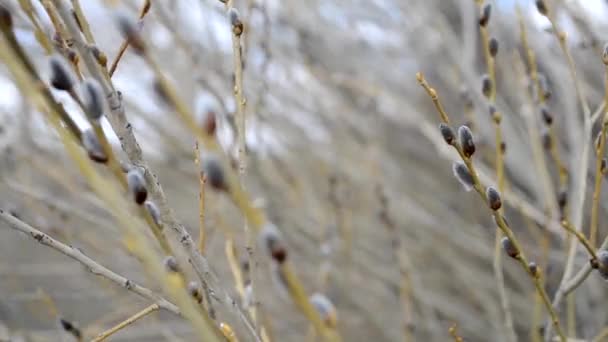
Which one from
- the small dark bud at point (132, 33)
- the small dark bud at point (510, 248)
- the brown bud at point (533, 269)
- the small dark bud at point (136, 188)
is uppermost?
the small dark bud at point (132, 33)

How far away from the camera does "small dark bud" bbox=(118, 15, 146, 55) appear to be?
492 millimetres

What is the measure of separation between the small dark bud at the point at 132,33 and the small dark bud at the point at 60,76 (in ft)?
0.23

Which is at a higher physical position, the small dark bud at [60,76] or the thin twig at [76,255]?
the small dark bud at [60,76]

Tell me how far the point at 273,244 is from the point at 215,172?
62 millimetres

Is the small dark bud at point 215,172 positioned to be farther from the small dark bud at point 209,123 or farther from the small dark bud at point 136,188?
the small dark bud at point 136,188

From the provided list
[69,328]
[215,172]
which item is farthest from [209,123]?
[69,328]

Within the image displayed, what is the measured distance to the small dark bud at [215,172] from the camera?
432 mm

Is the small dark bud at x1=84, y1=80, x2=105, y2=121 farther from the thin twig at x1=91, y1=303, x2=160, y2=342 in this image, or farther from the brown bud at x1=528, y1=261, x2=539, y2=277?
the brown bud at x1=528, y1=261, x2=539, y2=277

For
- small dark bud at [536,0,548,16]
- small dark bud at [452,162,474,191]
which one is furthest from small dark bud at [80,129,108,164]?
small dark bud at [536,0,548,16]

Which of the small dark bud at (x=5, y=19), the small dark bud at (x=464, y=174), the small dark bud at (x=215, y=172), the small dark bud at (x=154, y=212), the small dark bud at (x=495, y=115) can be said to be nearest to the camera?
the small dark bud at (x=215, y=172)

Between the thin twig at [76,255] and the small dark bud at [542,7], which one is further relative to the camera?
the small dark bud at [542,7]

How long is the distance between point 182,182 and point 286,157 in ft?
1.23

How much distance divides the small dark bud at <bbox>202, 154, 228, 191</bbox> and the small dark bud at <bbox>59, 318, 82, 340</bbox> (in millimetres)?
491

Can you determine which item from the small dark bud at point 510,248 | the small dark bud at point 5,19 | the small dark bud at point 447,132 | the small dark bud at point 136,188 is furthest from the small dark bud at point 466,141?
the small dark bud at point 5,19
